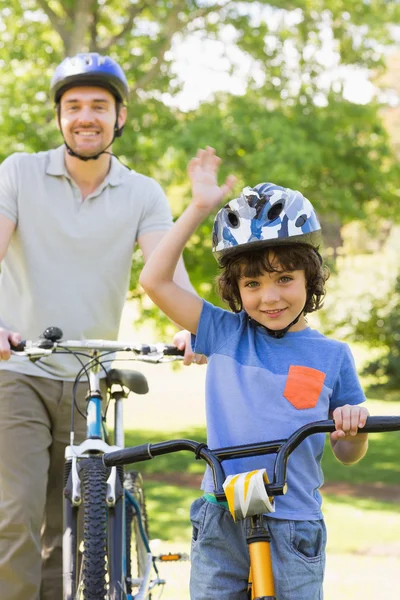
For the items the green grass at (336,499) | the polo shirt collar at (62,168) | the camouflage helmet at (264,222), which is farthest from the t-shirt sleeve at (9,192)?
the green grass at (336,499)

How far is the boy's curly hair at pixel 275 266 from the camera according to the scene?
3215mm

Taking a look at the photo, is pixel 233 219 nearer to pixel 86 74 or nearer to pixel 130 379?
pixel 130 379

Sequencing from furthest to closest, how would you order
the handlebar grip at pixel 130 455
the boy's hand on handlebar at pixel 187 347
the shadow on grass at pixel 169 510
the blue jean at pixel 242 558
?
the shadow on grass at pixel 169 510 → the boy's hand on handlebar at pixel 187 347 → the blue jean at pixel 242 558 → the handlebar grip at pixel 130 455

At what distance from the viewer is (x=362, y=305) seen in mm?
25875

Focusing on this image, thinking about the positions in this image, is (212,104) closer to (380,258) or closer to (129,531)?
(129,531)

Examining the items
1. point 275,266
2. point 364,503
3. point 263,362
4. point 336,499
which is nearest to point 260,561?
point 263,362

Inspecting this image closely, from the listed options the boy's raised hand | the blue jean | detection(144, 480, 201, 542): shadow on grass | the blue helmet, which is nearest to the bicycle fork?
the blue jean

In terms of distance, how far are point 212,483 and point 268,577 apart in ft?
1.59

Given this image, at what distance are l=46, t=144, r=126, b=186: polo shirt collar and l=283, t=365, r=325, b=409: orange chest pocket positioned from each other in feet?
6.20

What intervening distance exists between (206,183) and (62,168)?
168 centimetres

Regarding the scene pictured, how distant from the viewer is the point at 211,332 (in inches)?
131

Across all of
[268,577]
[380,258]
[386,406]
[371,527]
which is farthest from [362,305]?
[268,577]

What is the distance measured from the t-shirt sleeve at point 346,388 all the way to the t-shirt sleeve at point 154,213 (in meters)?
1.65

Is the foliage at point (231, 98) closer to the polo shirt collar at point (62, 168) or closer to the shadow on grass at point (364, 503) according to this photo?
the shadow on grass at point (364, 503)
